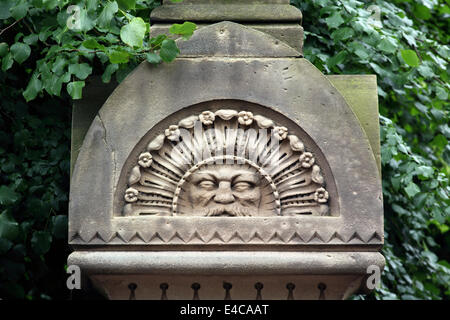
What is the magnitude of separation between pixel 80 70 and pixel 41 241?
47.5 inches

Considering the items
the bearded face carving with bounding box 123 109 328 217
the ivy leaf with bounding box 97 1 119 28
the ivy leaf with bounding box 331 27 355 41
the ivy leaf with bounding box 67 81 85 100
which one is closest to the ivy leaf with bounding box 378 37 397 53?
the ivy leaf with bounding box 331 27 355 41

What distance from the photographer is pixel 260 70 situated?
443 cm

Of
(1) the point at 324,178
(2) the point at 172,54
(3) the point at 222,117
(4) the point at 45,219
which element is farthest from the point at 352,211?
(4) the point at 45,219

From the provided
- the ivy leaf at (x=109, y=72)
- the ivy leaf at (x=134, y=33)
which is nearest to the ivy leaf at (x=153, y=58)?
the ivy leaf at (x=134, y=33)

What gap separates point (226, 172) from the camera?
171 inches

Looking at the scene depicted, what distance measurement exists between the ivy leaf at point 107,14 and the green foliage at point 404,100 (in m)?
1.62

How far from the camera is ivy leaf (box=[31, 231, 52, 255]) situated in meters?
5.18

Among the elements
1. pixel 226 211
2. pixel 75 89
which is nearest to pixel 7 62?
pixel 75 89

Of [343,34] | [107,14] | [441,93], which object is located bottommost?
[107,14]

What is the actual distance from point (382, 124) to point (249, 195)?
172 centimetres

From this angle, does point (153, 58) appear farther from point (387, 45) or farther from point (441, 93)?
point (441, 93)

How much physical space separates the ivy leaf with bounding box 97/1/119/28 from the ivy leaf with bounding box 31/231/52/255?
1456 millimetres

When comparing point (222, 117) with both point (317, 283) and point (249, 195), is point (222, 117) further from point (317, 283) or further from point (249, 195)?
point (317, 283)

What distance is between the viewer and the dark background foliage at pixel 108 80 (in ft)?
15.0
